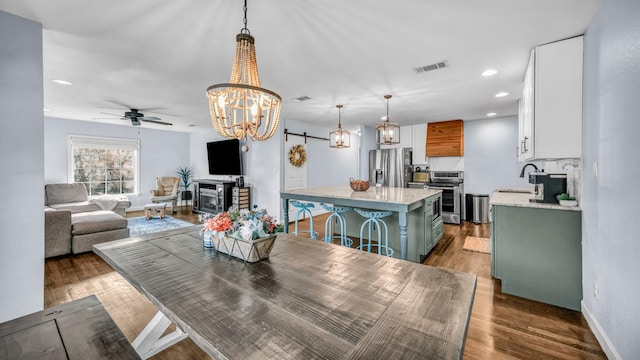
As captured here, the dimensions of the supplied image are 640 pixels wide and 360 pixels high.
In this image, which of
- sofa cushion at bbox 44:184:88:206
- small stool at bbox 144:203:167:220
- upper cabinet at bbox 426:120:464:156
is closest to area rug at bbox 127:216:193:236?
small stool at bbox 144:203:167:220

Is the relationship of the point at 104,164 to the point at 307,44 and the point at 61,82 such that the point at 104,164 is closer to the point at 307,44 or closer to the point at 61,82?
the point at 61,82

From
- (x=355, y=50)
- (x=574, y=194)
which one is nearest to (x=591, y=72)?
(x=574, y=194)

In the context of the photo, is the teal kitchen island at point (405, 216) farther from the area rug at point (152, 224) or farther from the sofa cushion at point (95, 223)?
the area rug at point (152, 224)

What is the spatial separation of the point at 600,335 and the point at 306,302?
2325mm

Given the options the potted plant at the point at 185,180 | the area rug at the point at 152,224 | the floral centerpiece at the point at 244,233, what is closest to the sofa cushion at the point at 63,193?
the area rug at the point at 152,224

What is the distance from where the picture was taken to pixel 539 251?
252cm

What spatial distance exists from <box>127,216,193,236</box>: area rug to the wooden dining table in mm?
3984

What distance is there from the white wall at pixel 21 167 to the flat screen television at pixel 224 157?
14.7 feet

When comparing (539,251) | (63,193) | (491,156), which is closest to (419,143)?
(491,156)

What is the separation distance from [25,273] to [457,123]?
7.01 metres

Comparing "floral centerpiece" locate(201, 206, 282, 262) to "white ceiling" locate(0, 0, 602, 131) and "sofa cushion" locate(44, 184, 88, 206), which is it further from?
"sofa cushion" locate(44, 184, 88, 206)

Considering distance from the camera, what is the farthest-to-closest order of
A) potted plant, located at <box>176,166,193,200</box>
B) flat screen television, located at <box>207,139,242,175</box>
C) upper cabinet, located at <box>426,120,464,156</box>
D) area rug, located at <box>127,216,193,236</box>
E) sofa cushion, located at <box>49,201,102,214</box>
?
potted plant, located at <box>176,166,193,200</box> < flat screen television, located at <box>207,139,242,175</box> < upper cabinet, located at <box>426,120,464,156</box> < area rug, located at <box>127,216,193,236</box> < sofa cushion, located at <box>49,201,102,214</box>

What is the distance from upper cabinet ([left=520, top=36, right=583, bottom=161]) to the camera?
7.67 ft

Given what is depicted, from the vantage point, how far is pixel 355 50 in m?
2.62
